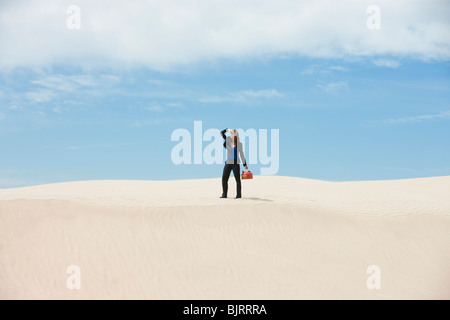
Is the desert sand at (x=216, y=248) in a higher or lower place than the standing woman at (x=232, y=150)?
lower

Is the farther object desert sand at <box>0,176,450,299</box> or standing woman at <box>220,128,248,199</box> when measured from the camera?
standing woman at <box>220,128,248,199</box>

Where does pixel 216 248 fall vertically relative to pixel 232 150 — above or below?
below

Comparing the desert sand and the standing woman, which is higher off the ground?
the standing woman

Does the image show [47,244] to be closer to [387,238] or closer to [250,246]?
[250,246]

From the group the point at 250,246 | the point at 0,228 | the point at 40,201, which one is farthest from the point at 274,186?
the point at 0,228

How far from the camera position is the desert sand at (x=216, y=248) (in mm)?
10359

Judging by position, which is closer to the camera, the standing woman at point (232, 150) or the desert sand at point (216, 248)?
the desert sand at point (216, 248)

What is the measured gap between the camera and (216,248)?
1199 cm

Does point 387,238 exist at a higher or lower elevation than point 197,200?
lower

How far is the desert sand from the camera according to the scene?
1036 cm

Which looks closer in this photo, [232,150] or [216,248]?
[216,248]

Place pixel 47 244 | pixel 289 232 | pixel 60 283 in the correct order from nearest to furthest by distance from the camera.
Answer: pixel 60 283
pixel 47 244
pixel 289 232

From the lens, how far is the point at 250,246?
12.1 meters
